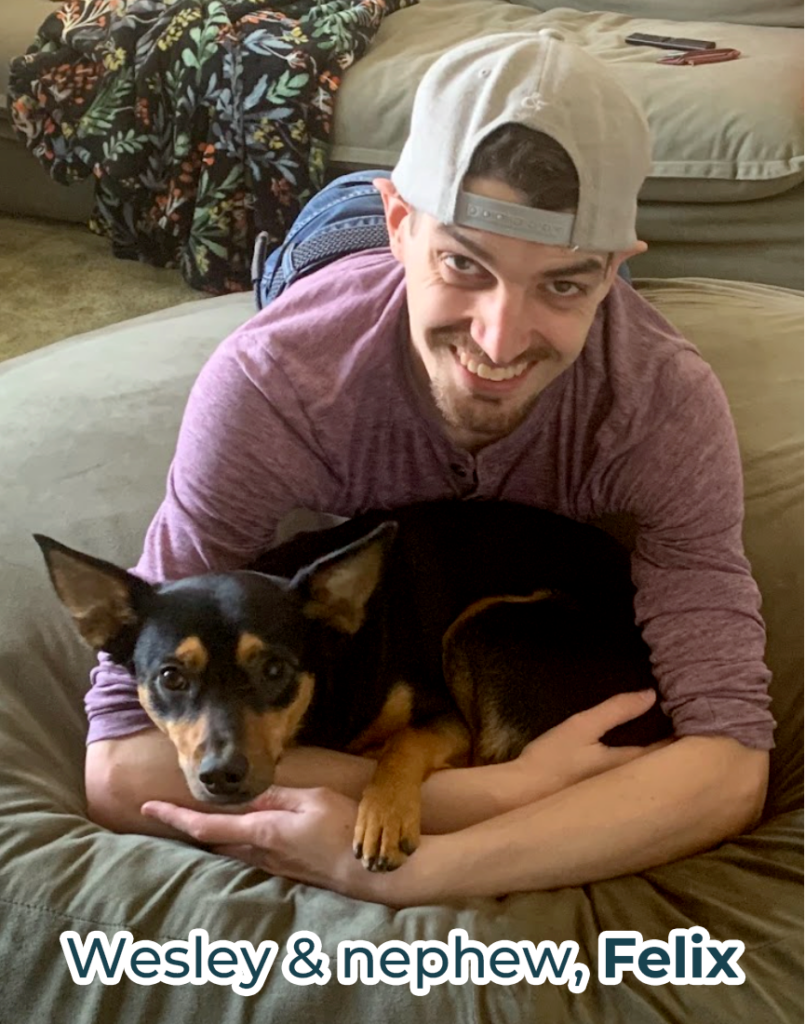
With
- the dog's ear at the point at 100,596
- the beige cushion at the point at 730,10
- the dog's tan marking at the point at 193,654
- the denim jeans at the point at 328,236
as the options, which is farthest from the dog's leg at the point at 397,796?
the beige cushion at the point at 730,10

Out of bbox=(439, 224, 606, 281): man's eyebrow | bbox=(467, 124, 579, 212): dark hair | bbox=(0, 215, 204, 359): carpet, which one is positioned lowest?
bbox=(0, 215, 204, 359): carpet

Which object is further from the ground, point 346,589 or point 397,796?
point 346,589

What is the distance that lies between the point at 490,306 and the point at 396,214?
8.8 inches

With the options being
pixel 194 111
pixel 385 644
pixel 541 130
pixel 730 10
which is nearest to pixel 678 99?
pixel 730 10

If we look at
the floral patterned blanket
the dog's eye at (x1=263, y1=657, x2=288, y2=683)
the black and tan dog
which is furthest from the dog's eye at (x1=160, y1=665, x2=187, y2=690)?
the floral patterned blanket

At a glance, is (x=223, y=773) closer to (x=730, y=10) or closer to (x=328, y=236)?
(x=328, y=236)

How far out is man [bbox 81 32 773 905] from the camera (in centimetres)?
120

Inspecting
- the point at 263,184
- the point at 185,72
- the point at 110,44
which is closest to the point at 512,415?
the point at 263,184

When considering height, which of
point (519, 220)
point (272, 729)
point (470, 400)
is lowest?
point (272, 729)

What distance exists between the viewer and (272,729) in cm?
133

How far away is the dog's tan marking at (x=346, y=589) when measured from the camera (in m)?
1.36

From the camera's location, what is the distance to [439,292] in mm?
1282

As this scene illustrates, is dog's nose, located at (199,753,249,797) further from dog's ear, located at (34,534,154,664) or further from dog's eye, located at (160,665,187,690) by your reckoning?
dog's ear, located at (34,534,154,664)

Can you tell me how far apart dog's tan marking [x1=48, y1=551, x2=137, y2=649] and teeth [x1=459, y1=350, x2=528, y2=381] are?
532 mm
